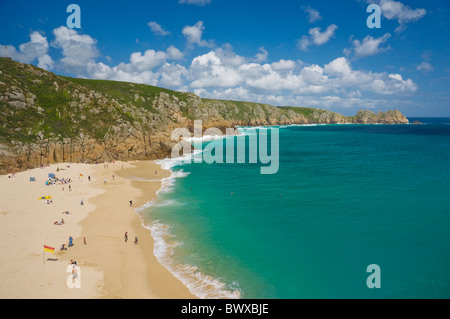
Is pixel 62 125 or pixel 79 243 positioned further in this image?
pixel 62 125

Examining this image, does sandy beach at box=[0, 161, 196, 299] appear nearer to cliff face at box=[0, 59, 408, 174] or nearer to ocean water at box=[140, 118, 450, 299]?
ocean water at box=[140, 118, 450, 299]

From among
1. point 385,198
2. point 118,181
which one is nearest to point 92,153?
point 118,181

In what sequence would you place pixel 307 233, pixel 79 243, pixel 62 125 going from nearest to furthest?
1. pixel 79 243
2. pixel 307 233
3. pixel 62 125

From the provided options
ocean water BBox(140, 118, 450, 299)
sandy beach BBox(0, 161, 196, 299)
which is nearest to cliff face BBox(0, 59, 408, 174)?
sandy beach BBox(0, 161, 196, 299)

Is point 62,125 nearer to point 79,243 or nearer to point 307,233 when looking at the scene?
point 79,243

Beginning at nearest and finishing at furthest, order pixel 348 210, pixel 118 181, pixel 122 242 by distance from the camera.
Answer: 1. pixel 122 242
2. pixel 348 210
3. pixel 118 181

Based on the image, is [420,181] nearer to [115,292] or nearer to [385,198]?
[385,198]

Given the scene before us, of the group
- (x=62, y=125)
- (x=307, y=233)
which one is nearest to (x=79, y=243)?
(x=307, y=233)
